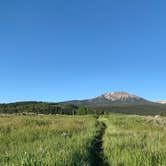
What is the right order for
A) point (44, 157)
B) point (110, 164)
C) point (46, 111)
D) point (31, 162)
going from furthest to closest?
point (46, 111), point (110, 164), point (44, 157), point (31, 162)

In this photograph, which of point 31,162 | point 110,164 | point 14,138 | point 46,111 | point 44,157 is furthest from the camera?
point 46,111

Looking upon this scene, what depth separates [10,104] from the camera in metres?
136

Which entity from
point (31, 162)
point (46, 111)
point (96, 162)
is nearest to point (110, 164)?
point (96, 162)

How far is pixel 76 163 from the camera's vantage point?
1009 centimetres

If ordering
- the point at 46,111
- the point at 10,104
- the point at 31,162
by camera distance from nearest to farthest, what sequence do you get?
the point at 31,162 < the point at 46,111 < the point at 10,104

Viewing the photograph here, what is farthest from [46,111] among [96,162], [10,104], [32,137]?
[96,162]

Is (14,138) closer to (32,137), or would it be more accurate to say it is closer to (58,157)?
Result: (32,137)

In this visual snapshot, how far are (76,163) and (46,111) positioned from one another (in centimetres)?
9749

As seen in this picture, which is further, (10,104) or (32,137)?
(10,104)

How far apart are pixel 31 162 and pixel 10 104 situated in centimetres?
12913

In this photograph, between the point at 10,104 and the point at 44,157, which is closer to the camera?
the point at 44,157

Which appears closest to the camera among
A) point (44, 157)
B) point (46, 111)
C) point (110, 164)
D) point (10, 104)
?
point (44, 157)

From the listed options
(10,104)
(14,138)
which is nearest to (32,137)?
Result: (14,138)

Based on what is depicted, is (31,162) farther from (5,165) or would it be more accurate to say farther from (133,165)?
(133,165)
